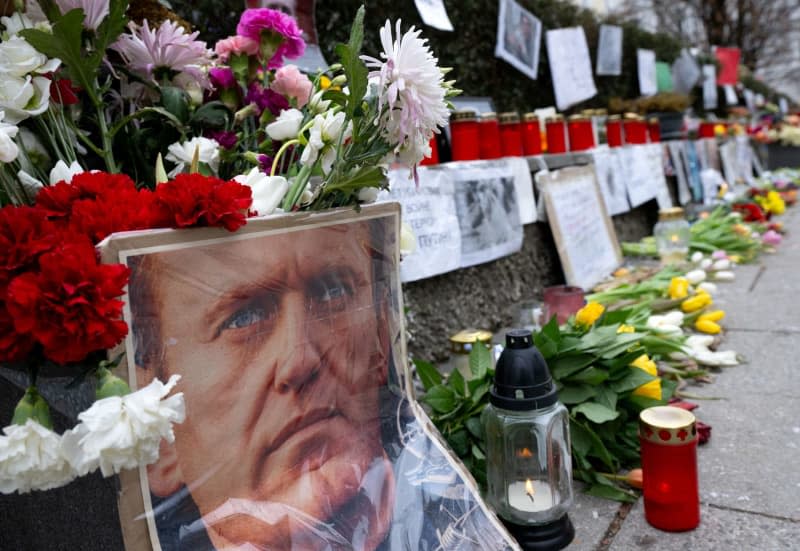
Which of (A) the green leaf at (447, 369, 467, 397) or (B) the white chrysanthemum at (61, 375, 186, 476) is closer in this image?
(B) the white chrysanthemum at (61, 375, 186, 476)

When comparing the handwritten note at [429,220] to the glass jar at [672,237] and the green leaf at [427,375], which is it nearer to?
the green leaf at [427,375]

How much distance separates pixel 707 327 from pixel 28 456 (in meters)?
2.37

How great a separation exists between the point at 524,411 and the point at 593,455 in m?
0.43

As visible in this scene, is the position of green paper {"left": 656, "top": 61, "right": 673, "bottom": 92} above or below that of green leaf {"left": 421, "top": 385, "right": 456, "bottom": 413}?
above

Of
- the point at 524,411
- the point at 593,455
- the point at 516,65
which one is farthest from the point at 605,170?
the point at 524,411

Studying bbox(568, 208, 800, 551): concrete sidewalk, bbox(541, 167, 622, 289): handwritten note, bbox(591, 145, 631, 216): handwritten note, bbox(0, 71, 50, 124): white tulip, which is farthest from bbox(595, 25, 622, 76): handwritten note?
bbox(0, 71, 50, 124): white tulip

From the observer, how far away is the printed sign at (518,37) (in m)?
3.68

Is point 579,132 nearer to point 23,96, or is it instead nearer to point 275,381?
point 275,381

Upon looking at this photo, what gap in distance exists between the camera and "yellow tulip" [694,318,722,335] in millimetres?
2480

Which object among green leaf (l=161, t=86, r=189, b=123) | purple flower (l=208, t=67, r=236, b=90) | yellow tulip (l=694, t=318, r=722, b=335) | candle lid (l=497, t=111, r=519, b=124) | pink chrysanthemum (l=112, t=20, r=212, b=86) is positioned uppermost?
pink chrysanthemum (l=112, t=20, r=212, b=86)

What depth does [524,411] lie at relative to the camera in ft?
3.95

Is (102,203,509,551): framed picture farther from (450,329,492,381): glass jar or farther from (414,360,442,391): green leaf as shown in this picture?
(450,329,492,381): glass jar

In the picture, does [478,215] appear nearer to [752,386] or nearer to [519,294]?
[519,294]

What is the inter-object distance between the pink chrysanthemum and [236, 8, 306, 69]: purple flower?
3.6 inches
